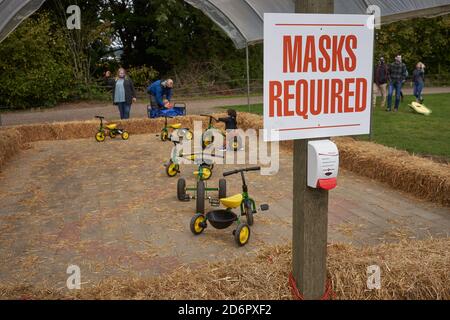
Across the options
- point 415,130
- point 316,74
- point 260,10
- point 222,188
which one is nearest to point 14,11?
point 222,188

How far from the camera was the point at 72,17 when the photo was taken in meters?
24.3

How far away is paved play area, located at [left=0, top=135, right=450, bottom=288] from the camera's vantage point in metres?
4.73

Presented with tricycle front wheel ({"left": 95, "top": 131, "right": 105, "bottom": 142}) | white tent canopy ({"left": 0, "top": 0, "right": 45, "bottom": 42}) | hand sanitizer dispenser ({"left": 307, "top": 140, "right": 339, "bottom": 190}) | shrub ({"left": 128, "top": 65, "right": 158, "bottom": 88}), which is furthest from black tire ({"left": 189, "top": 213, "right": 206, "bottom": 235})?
shrub ({"left": 128, "top": 65, "right": 158, "bottom": 88})

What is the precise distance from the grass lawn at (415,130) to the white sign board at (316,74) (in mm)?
6757

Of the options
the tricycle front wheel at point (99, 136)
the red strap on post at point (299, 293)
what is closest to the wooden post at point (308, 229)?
the red strap on post at point (299, 293)

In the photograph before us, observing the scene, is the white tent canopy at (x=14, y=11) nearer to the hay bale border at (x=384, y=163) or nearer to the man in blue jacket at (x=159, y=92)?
the hay bale border at (x=384, y=163)

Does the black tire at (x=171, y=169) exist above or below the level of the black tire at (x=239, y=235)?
above

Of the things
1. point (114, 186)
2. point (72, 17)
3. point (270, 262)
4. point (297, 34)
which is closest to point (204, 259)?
point (270, 262)

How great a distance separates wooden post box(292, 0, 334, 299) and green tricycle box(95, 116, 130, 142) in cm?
1021

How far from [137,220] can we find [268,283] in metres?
3.55

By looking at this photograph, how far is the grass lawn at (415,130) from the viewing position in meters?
9.65

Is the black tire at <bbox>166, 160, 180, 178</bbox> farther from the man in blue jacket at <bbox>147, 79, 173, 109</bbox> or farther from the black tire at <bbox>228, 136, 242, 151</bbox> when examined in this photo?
the man in blue jacket at <bbox>147, 79, 173, 109</bbox>
